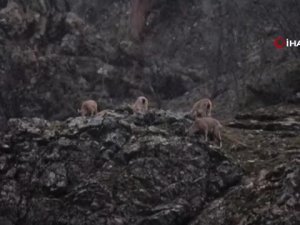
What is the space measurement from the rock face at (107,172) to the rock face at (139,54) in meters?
15.3

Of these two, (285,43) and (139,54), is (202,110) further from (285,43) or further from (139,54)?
(139,54)

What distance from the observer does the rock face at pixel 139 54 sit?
43594 millimetres

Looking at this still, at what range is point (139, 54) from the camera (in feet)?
161

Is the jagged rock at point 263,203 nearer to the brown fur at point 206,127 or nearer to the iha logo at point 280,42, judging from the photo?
the brown fur at point 206,127

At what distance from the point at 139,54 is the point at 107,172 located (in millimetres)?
26148

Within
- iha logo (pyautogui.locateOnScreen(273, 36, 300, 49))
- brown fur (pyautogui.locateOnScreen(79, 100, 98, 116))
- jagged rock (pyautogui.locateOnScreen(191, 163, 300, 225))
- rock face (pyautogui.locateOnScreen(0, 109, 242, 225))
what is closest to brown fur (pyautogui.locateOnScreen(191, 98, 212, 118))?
rock face (pyautogui.locateOnScreen(0, 109, 242, 225))

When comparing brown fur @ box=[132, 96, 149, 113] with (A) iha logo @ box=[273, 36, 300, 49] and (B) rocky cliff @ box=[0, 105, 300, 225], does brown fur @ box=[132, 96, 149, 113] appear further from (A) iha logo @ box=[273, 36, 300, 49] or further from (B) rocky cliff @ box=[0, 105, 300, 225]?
(A) iha logo @ box=[273, 36, 300, 49]

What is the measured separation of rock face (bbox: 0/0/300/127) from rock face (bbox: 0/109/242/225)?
1527 cm

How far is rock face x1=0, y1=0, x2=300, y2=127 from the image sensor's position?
43.6m

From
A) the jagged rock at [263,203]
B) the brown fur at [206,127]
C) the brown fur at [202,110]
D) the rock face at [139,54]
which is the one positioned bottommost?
the jagged rock at [263,203]

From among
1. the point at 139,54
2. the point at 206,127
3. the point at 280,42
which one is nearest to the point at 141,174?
the point at 206,127

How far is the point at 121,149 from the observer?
24812 millimetres

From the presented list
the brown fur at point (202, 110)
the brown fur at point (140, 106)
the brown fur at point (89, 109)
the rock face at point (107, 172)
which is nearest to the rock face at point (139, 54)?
the brown fur at point (202, 110)

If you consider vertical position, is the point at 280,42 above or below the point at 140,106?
above
